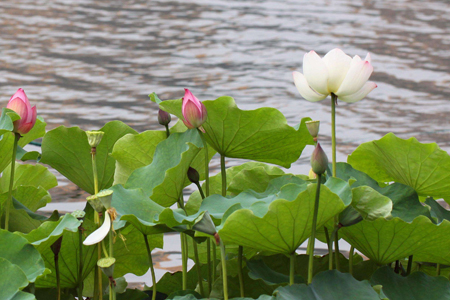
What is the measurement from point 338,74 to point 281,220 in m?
0.21

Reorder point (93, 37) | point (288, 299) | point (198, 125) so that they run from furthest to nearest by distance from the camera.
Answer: point (93, 37) → point (198, 125) → point (288, 299)

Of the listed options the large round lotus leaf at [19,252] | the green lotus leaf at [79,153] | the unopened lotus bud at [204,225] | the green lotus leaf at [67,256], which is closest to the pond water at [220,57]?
the green lotus leaf at [79,153]

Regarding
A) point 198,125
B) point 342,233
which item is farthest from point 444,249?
point 198,125

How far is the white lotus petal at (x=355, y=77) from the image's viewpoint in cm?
74

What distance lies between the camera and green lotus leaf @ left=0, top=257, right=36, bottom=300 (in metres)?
0.62

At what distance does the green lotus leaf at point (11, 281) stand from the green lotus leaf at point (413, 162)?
49 cm

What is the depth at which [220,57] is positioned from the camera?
4133 mm

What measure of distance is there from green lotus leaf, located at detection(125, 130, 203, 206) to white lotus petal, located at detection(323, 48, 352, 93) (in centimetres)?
19

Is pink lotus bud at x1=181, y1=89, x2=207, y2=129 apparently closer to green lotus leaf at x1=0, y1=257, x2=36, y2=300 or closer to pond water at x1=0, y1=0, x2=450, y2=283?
green lotus leaf at x1=0, y1=257, x2=36, y2=300

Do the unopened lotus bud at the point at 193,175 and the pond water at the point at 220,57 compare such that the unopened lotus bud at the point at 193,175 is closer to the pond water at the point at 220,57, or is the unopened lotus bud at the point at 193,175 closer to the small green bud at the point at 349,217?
the small green bud at the point at 349,217

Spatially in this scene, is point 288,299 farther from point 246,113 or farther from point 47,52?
point 47,52

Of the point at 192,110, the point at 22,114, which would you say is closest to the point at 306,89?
the point at 192,110

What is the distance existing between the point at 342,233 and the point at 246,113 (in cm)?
20

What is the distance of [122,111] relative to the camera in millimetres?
3020
